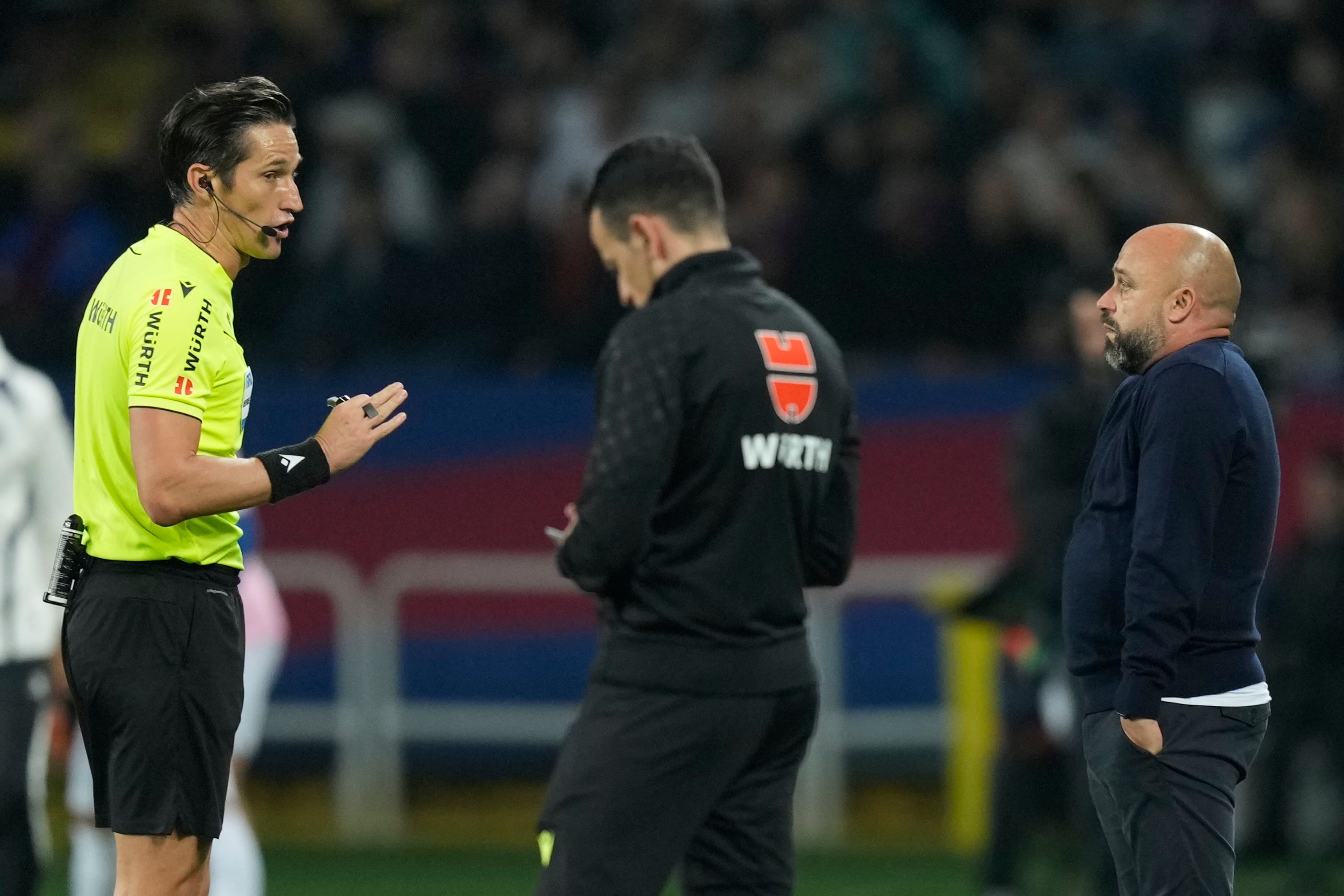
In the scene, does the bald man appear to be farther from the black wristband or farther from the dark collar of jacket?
→ the black wristband

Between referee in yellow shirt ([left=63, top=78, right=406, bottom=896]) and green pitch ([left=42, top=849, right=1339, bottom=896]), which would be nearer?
referee in yellow shirt ([left=63, top=78, right=406, bottom=896])

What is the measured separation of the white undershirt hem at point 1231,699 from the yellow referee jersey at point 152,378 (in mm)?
2134

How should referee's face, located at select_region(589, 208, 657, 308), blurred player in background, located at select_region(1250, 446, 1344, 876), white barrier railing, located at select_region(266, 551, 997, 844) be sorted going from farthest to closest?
white barrier railing, located at select_region(266, 551, 997, 844) → blurred player in background, located at select_region(1250, 446, 1344, 876) → referee's face, located at select_region(589, 208, 657, 308)

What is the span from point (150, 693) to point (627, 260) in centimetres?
140

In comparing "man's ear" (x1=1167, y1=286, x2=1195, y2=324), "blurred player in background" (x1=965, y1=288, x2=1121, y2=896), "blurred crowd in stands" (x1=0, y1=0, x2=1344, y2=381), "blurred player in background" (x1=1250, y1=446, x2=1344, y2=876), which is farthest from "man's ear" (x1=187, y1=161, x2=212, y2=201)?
"blurred crowd in stands" (x1=0, y1=0, x2=1344, y2=381)

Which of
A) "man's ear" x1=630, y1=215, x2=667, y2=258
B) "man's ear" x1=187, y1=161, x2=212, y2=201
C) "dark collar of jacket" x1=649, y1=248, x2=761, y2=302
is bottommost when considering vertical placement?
"dark collar of jacket" x1=649, y1=248, x2=761, y2=302

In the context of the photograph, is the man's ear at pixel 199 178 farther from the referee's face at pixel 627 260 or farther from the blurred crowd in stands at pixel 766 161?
the blurred crowd in stands at pixel 766 161

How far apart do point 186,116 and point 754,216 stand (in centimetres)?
671

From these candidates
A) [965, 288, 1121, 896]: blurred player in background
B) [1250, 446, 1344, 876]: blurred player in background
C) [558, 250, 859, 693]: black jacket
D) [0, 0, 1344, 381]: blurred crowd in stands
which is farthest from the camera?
[0, 0, 1344, 381]: blurred crowd in stands

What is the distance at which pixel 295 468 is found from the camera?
181 inches

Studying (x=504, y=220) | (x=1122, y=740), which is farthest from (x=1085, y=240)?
(x=1122, y=740)

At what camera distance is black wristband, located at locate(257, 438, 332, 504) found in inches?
179

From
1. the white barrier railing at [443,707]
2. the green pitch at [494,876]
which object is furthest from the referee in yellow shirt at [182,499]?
the white barrier railing at [443,707]

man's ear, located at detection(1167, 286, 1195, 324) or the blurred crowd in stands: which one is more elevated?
the blurred crowd in stands
